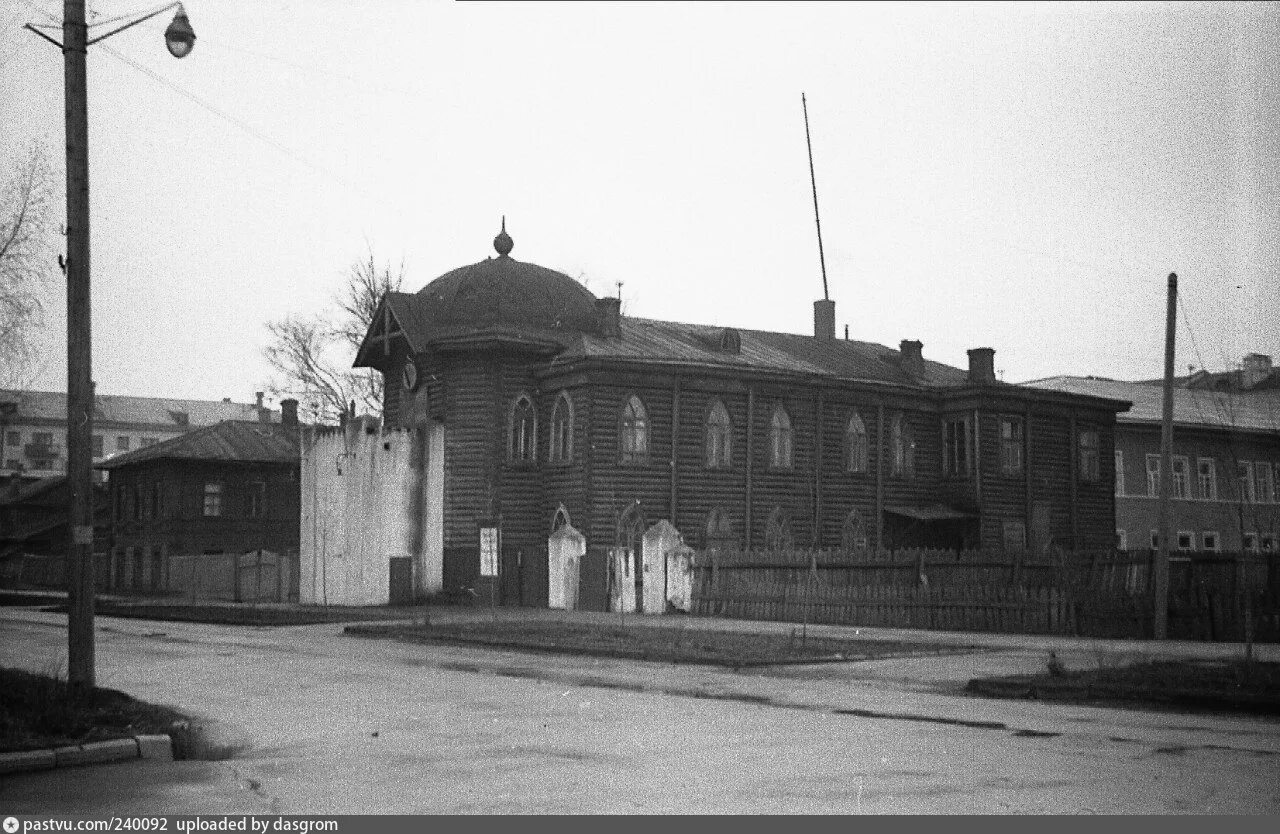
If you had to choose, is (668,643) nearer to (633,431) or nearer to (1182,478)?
(633,431)

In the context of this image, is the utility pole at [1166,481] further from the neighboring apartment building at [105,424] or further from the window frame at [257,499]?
the neighboring apartment building at [105,424]

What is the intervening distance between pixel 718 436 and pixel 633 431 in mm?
3008

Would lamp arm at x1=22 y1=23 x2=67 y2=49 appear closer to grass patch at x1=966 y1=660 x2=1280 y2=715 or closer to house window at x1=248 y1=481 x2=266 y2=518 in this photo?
grass patch at x1=966 y1=660 x2=1280 y2=715

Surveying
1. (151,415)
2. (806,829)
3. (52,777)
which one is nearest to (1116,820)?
(806,829)

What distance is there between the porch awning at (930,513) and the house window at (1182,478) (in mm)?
15858

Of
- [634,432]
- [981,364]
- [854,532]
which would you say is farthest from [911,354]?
[634,432]

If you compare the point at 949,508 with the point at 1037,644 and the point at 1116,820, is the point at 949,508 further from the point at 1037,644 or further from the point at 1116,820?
the point at 1116,820

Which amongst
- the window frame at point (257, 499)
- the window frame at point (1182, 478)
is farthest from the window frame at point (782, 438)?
the window frame at point (257, 499)

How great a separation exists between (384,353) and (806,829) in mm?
40336

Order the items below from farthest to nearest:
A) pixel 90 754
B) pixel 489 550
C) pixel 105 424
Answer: pixel 105 424
pixel 489 550
pixel 90 754

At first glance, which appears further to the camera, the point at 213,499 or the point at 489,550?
the point at 213,499

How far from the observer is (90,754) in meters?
11.2

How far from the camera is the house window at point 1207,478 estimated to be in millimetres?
59438

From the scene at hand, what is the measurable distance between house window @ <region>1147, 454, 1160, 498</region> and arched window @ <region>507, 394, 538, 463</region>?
91.6ft
